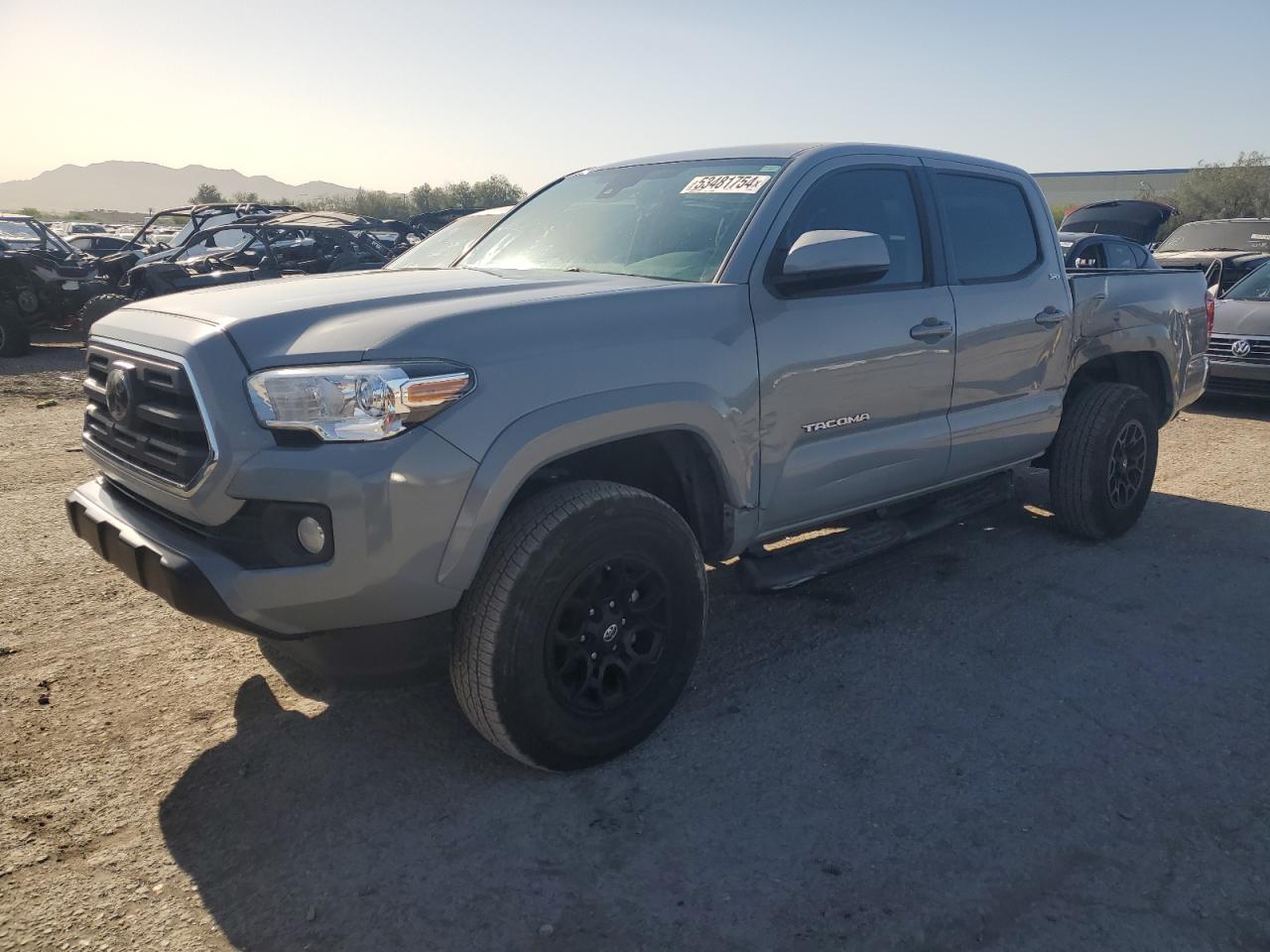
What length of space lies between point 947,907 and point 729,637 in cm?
172

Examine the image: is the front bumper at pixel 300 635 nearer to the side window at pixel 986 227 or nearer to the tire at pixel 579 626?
the tire at pixel 579 626

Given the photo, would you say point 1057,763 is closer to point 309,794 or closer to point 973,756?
point 973,756

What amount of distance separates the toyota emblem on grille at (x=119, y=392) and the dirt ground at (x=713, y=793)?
3.53 feet

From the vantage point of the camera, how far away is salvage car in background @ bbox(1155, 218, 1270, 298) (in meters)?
11.0

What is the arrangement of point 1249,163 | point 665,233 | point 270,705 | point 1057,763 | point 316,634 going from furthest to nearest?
point 1249,163 < point 665,233 < point 270,705 < point 1057,763 < point 316,634

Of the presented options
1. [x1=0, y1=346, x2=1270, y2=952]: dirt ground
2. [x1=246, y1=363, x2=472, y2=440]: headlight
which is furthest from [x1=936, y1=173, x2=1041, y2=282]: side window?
[x1=246, y1=363, x2=472, y2=440]: headlight

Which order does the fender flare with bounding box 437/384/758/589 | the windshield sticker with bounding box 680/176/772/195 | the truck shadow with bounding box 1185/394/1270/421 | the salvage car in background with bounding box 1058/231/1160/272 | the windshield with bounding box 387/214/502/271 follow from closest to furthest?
1. the fender flare with bounding box 437/384/758/589
2. the windshield sticker with bounding box 680/176/772/195
3. the windshield with bounding box 387/214/502/271
4. the salvage car in background with bounding box 1058/231/1160/272
5. the truck shadow with bounding box 1185/394/1270/421

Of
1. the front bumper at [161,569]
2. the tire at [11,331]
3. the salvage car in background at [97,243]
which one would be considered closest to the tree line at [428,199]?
the salvage car in background at [97,243]

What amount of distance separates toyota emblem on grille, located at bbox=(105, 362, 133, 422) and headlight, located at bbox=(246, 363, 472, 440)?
2.00 ft

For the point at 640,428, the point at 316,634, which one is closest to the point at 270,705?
the point at 316,634

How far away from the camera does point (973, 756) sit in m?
3.15

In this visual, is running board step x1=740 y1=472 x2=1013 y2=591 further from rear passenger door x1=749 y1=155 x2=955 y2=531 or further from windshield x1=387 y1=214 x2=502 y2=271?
windshield x1=387 y1=214 x2=502 y2=271

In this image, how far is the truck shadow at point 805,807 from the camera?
2400 mm

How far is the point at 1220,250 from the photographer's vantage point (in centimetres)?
1227
